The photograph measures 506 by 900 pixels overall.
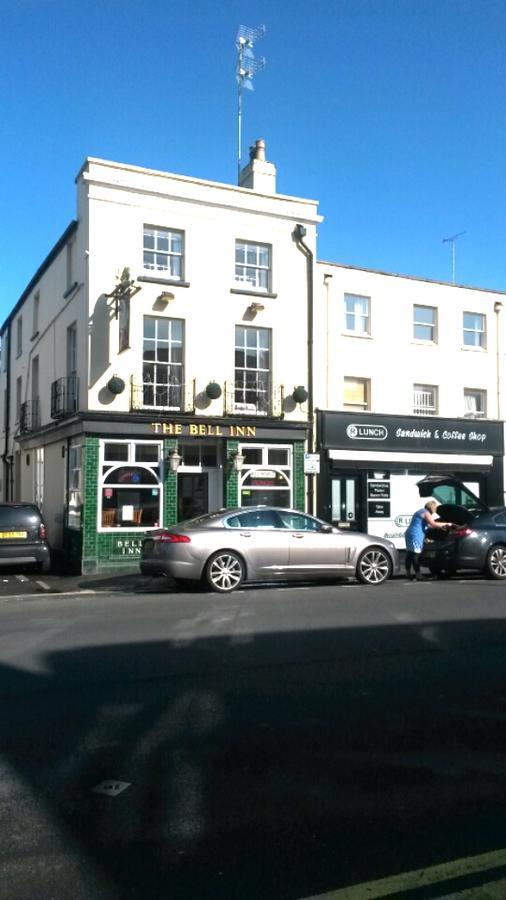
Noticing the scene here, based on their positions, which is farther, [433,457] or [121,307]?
[433,457]

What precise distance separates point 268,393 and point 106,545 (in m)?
5.49

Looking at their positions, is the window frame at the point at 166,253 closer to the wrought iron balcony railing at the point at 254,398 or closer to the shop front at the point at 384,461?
the wrought iron balcony railing at the point at 254,398

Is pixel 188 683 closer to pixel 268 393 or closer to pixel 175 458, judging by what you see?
pixel 175 458

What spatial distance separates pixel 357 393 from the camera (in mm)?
21812

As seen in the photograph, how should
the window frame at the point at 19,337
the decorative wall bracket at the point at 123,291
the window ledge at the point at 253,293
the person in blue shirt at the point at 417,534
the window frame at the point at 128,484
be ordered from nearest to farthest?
the person in blue shirt at the point at 417,534, the decorative wall bracket at the point at 123,291, the window frame at the point at 128,484, the window ledge at the point at 253,293, the window frame at the point at 19,337

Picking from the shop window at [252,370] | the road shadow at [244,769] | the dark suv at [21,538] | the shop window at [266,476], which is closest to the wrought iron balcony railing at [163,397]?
the shop window at [252,370]

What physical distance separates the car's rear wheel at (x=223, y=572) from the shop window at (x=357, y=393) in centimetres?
899

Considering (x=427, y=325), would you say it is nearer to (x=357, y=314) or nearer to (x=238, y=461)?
(x=357, y=314)

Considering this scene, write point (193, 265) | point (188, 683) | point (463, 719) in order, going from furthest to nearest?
point (193, 265)
point (188, 683)
point (463, 719)

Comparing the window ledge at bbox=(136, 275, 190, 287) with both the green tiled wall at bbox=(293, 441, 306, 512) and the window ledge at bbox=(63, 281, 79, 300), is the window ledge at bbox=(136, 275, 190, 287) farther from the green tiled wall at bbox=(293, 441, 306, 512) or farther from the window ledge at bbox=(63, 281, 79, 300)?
the green tiled wall at bbox=(293, 441, 306, 512)

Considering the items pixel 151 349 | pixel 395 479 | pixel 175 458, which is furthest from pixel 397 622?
pixel 395 479

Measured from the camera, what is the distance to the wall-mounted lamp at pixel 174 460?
1828cm

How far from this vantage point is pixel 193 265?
62.7 feet

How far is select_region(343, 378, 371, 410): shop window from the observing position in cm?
2158
